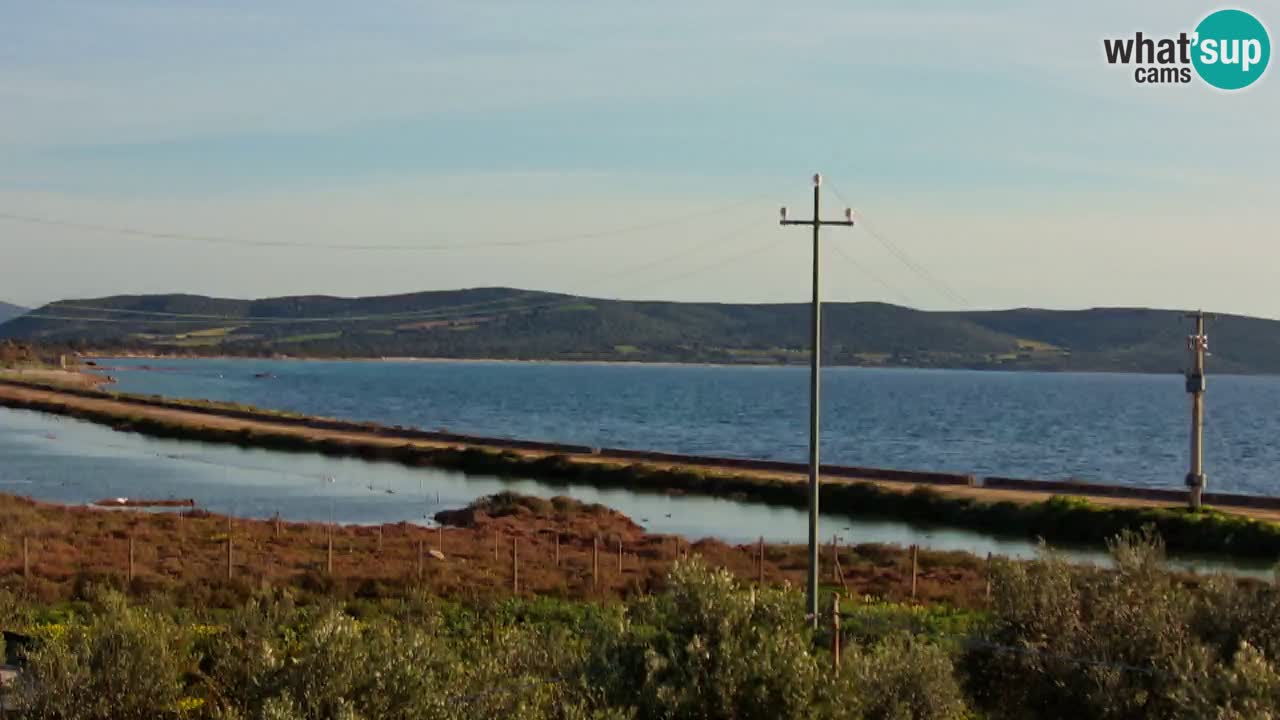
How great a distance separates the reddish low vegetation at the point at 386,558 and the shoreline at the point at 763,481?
12243mm

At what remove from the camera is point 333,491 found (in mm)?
75875

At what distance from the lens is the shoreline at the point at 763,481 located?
5916 centimetres

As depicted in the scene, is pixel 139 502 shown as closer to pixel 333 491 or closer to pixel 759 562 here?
pixel 333 491

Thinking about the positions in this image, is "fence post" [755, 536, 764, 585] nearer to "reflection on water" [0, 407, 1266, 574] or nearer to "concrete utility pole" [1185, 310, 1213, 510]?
"reflection on water" [0, 407, 1266, 574]

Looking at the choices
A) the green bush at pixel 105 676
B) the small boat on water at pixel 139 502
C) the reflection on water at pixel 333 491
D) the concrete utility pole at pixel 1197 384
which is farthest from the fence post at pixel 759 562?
the small boat on water at pixel 139 502

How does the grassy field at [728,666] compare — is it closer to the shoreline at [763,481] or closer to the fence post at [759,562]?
the fence post at [759,562]

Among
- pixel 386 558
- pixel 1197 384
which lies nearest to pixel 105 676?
pixel 386 558

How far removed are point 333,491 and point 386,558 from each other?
31.8 m

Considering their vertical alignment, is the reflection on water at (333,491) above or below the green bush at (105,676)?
below

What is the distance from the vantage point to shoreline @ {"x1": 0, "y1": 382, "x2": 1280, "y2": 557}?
59156mm

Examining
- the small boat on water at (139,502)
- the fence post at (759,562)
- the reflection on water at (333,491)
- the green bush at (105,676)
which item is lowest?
the reflection on water at (333,491)

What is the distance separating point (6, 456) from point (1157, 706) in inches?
3272

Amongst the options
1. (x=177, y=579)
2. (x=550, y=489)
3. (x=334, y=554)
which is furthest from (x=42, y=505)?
(x=550, y=489)

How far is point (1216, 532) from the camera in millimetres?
56594
